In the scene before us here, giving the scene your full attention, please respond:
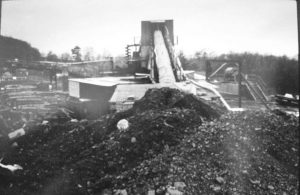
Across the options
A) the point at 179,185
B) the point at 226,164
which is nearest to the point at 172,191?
the point at 179,185

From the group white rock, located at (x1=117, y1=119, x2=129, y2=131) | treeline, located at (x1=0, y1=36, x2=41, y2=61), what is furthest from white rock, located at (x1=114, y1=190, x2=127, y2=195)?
treeline, located at (x1=0, y1=36, x2=41, y2=61)

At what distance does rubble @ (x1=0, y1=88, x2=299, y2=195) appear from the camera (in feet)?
12.0

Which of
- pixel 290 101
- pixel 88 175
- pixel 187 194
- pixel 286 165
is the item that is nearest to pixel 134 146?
pixel 88 175

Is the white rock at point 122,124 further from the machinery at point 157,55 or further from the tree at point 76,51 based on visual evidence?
the tree at point 76,51

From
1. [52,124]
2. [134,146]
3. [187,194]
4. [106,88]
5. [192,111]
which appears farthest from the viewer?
[106,88]

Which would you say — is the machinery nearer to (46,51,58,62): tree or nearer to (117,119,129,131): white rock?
(117,119,129,131): white rock

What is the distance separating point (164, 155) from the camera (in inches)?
157

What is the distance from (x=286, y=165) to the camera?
437 cm

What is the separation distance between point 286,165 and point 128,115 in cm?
283

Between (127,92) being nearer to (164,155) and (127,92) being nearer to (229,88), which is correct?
(164,155)

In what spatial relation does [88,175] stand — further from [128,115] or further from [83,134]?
[128,115]

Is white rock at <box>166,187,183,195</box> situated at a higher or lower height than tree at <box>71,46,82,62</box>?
lower

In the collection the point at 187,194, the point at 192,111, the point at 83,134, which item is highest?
the point at 192,111

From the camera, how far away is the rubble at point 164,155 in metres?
3.66
